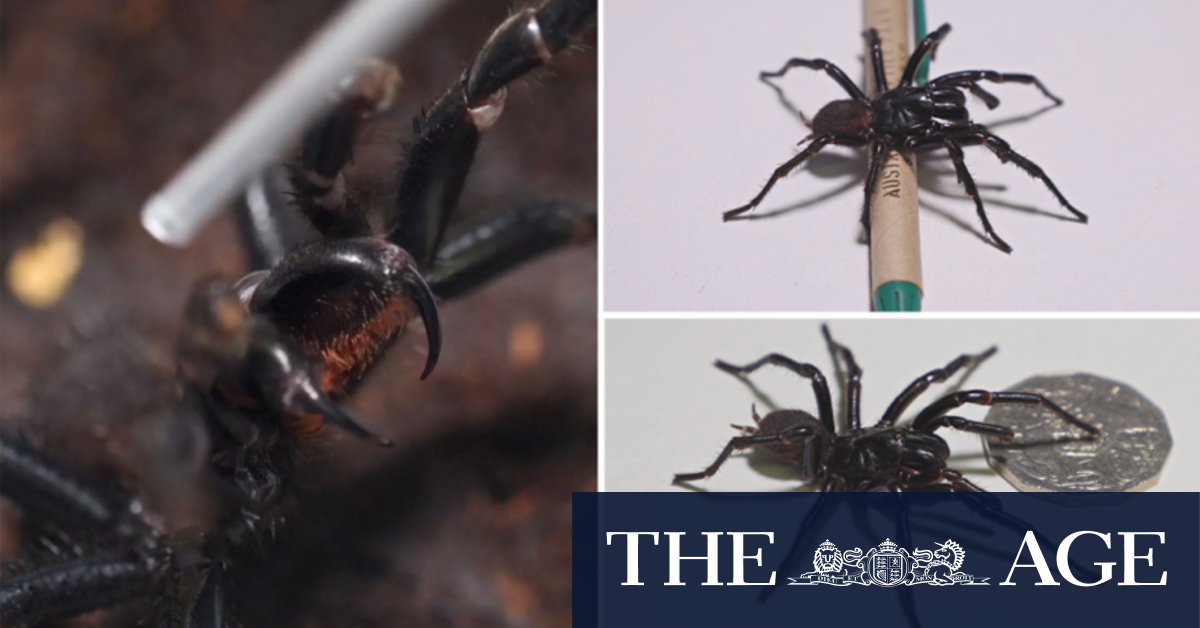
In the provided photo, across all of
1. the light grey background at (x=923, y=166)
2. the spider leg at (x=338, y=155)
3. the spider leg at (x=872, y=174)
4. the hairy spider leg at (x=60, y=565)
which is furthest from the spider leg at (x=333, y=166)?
the spider leg at (x=872, y=174)

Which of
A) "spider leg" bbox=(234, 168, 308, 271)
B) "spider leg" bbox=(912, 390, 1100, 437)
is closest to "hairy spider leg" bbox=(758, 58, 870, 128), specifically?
"spider leg" bbox=(912, 390, 1100, 437)

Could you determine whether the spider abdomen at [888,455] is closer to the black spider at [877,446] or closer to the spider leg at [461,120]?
the black spider at [877,446]

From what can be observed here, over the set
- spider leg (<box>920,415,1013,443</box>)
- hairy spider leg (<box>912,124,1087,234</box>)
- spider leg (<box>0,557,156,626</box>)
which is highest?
hairy spider leg (<box>912,124,1087,234</box>)

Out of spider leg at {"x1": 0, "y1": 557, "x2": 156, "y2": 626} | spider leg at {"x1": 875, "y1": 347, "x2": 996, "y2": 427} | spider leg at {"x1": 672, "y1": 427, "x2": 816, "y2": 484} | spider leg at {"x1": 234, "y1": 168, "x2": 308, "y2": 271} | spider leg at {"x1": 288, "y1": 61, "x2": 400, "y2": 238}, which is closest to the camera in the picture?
spider leg at {"x1": 288, "y1": 61, "x2": 400, "y2": 238}

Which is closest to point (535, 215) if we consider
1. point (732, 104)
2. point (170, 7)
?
point (732, 104)

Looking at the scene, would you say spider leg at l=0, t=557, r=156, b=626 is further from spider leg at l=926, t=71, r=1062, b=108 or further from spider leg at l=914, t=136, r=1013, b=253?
spider leg at l=926, t=71, r=1062, b=108
